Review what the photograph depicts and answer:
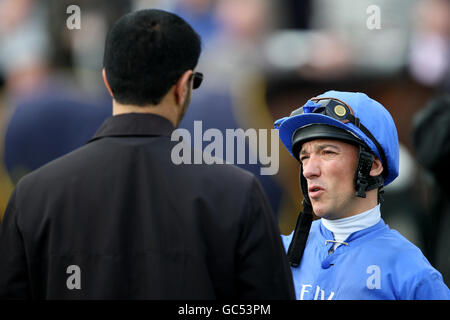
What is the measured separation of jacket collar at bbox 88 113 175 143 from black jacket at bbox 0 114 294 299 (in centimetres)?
4

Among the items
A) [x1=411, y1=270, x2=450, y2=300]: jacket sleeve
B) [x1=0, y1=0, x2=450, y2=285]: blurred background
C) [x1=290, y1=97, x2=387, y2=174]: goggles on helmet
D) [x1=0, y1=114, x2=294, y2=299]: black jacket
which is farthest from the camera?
[x1=0, y1=0, x2=450, y2=285]: blurred background

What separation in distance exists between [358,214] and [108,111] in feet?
8.32

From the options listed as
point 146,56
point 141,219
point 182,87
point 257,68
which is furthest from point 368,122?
point 257,68

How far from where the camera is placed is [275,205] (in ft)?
16.9

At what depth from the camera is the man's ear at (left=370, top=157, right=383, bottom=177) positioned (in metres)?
2.98

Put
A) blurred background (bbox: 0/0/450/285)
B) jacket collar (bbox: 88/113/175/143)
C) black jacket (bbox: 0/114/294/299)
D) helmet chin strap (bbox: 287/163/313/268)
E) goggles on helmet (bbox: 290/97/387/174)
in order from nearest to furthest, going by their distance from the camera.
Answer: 1. black jacket (bbox: 0/114/294/299)
2. jacket collar (bbox: 88/113/175/143)
3. goggles on helmet (bbox: 290/97/387/174)
4. helmet chin strap (bbox: 287/163/313/268)
5. blurred background (bbox: 0/0/450/285)

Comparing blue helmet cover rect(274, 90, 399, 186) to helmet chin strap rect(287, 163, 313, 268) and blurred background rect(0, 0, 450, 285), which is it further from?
blurred background rect(0, 0, 450, 285)

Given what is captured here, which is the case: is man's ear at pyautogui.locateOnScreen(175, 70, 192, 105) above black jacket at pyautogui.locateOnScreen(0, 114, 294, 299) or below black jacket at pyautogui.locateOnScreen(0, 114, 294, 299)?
above

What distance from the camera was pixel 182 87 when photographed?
227 cm

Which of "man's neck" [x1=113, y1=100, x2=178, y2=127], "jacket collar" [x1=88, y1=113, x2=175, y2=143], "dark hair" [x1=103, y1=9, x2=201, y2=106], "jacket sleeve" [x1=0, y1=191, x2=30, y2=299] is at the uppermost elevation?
"dark hair" [x1=103, y1=9, x2=201, y2=106]

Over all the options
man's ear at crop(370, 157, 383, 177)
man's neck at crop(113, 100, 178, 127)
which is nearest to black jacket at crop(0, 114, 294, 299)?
man's neck at crop(113, 100, 178, 127)

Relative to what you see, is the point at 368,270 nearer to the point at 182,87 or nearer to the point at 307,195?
the point at 307,195

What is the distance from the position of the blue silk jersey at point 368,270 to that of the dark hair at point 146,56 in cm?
111

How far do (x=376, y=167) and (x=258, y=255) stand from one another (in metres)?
1.07
